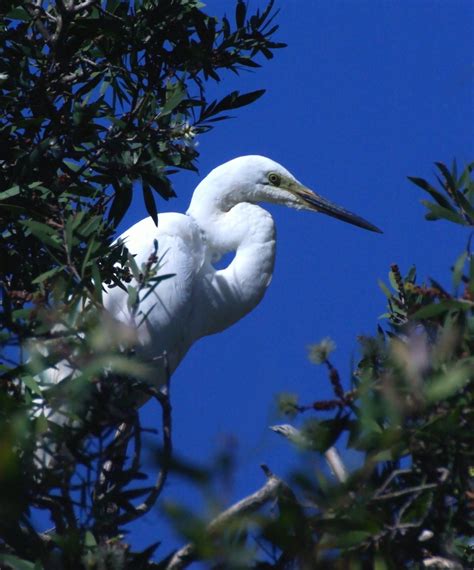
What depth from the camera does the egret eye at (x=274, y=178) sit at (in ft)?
15.0

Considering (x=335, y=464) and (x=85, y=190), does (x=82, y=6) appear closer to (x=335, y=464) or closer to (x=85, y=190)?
(x=85, y=190)

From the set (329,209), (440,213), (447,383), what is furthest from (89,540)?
(329,209)

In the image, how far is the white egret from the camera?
4.17m

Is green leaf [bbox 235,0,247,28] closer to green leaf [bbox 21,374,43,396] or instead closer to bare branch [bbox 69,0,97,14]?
bare branch [bbox 69,0,97,14]

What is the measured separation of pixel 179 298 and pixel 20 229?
1.25m

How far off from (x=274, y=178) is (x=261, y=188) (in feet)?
0.28

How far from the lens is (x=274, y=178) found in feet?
15.1

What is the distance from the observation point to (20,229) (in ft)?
9.80

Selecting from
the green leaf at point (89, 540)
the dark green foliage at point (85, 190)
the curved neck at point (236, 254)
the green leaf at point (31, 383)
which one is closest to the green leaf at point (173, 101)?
the dark green foliage at point (85, 190)

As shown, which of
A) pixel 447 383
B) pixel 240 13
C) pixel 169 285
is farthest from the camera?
pixel 169 285

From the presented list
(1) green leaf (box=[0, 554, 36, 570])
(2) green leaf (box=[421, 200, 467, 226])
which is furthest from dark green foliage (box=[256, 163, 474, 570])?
(1) green leaf (box=[0, 554, 36, 570])

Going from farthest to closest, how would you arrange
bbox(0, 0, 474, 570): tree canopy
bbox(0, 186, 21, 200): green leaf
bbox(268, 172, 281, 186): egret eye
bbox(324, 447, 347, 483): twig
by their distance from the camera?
bbox(268, 172, 281, 186): egret eye, bbox(0, 186, 21, 200): green leaf, bbox(324, 447, 347, 483): twig, bbox(0, 0, 474, 570): tree canopy

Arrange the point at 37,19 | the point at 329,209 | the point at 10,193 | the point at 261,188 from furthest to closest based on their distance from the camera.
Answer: the point at 329,209 → the point at 261,188 → the point at 37,19 → the point at 10,193

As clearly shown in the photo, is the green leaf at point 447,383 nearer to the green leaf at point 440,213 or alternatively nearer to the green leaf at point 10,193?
the green leaf at point 440,213
